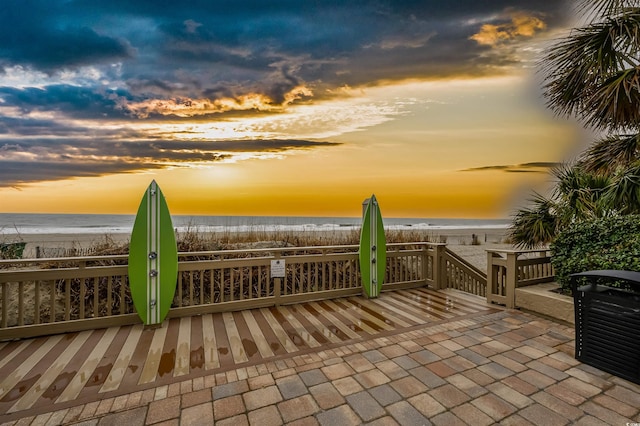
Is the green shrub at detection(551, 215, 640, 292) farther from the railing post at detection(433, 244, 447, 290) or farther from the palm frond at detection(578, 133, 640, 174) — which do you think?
the palm frond at detection(578, 133, 640, 174)

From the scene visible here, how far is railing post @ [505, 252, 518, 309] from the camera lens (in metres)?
4.13

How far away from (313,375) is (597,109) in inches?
196

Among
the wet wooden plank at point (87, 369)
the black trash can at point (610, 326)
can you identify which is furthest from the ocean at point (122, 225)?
the black trash can at point (610, 326)

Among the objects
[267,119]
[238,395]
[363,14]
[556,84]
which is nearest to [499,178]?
[556,84]

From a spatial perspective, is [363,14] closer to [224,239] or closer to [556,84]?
[556,84]

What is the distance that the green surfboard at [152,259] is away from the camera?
348 centimetres

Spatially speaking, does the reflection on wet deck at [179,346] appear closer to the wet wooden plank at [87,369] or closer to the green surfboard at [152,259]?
the wet wooden plank at [87,369]

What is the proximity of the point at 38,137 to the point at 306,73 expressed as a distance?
22.6ft

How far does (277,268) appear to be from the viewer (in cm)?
423

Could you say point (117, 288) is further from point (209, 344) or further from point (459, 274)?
point (459, 274)

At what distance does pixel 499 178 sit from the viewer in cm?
889

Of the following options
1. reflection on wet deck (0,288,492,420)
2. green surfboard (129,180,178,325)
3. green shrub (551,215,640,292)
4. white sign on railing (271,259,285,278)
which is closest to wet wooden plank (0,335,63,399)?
reflection on wet deck (0,288,492,420)

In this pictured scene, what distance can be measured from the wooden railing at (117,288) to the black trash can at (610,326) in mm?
2730

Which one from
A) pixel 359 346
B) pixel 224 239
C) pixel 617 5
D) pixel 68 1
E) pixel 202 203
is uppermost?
pixel 68 1
